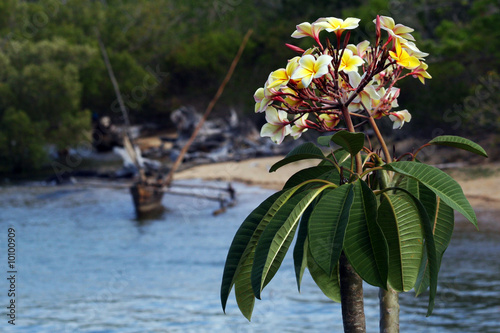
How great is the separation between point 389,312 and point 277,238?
0.57 m

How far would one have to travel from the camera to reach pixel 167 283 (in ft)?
25.2

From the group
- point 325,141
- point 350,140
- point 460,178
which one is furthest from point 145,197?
point 350,140

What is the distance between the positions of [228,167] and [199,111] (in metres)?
10.3

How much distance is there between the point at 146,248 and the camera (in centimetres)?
1040

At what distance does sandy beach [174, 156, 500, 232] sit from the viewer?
10866mm

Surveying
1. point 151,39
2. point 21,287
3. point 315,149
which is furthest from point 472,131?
point 151,39

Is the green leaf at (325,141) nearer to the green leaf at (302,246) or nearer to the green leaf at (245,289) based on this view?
the green leaf at (302,246)

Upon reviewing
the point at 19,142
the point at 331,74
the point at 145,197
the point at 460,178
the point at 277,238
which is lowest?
the point at 19,142

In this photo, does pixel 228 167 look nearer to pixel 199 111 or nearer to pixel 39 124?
pixel 39 124

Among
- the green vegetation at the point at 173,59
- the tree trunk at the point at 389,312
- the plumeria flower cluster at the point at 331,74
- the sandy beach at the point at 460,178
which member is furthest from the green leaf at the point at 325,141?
the green vegetation at the point at 173,59

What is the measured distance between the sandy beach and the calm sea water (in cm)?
109

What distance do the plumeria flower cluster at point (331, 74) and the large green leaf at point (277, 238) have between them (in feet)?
1.08

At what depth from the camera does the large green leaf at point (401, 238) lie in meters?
2.49

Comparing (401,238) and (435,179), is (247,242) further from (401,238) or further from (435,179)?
(435,179)
